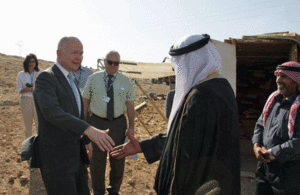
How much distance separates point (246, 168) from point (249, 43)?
284 centimetres

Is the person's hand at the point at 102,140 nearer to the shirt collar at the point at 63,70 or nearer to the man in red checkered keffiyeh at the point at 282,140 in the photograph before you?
the shirt collar at the point at 63,70

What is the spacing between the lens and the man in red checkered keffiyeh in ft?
8.08

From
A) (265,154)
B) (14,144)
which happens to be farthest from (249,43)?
(14,144)

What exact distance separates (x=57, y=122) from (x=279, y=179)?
2.17 meters

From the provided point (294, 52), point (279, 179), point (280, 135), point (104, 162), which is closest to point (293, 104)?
point (280, 135)

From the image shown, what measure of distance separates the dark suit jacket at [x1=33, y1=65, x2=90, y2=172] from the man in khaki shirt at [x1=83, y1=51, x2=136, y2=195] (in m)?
1.30

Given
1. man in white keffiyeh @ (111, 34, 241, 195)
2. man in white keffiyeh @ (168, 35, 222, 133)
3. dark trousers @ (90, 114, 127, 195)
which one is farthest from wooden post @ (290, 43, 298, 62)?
man in white keffiyeh @ (111, 34, 241, 195)

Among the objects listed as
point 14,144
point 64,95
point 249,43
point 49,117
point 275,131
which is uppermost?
point 249,43

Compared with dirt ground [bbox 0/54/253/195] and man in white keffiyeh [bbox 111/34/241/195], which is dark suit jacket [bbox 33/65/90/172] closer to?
man in white keffiyeh [bbox 111/34/241/195]

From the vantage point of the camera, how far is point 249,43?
203 inches

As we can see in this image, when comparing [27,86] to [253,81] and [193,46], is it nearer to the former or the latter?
[193,46]

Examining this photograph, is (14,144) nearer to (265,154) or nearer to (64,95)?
(64,95)

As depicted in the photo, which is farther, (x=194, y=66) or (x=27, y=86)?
(x=27, y=86)

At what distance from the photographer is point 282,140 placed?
259 centimetres
